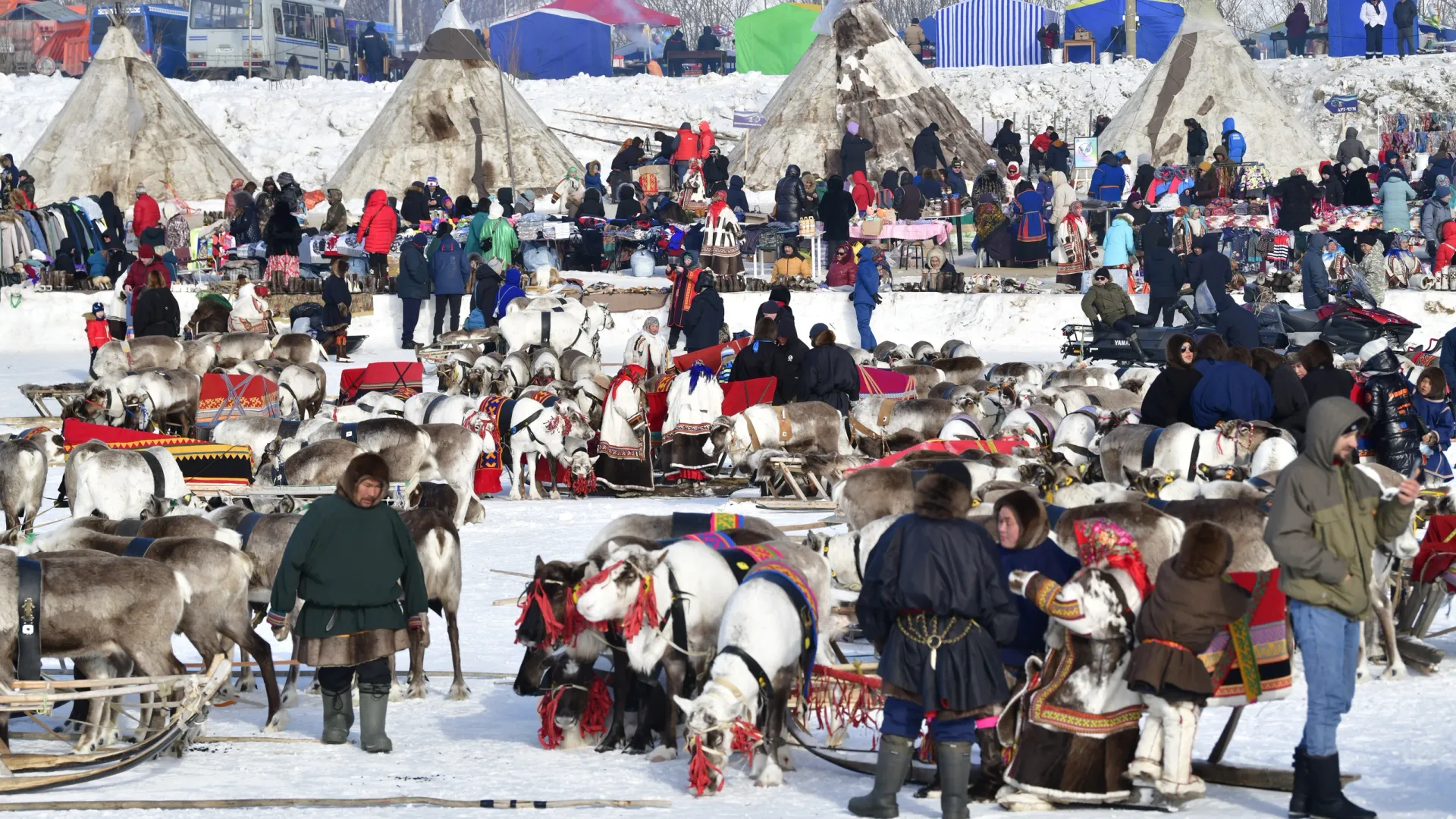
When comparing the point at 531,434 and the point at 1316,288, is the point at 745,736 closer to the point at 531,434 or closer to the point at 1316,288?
the point at 531,434

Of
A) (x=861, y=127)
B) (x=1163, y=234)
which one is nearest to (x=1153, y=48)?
(x=861, y=127)

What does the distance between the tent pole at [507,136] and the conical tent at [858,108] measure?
4715mm

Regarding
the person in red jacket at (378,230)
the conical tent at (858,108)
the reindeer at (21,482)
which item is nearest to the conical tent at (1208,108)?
the conical tent at (858,108)

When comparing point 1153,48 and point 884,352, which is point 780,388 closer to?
point 884,352

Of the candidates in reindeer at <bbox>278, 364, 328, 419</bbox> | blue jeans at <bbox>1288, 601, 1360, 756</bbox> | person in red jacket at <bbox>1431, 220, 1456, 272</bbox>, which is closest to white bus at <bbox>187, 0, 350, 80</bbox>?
person in red jacket at <bbox>1431, 220, 1456, 272</bbox>

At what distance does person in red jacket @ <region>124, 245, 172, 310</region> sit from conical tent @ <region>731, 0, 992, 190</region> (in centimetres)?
1683

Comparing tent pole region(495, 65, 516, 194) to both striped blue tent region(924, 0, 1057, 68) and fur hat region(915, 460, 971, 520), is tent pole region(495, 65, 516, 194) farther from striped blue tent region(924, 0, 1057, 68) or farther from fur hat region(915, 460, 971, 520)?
fur hat region(915, 460, 971, 520)

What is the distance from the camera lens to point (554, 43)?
5378 cm

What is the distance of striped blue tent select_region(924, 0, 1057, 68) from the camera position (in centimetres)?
5200

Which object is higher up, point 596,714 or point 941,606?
point 941,606

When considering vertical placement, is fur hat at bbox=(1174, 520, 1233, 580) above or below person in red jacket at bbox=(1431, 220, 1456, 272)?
below

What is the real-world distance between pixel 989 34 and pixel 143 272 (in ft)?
115

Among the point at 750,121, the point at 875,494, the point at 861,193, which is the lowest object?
the point at 875,494

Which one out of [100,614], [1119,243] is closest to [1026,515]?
[100,614]
